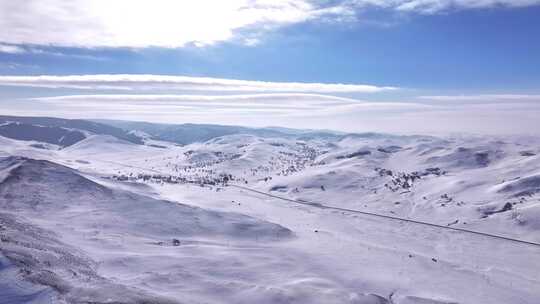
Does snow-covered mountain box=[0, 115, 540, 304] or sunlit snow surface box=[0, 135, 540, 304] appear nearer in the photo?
sunlit snow surface box=[0, 135, 540, 304]

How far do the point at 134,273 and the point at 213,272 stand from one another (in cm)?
1348

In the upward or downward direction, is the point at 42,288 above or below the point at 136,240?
above

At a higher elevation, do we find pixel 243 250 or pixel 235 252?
pixel 235 252

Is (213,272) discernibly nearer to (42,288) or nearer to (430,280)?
(42,288)

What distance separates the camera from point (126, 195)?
158 meters

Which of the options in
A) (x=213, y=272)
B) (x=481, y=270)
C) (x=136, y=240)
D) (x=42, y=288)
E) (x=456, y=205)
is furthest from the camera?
(x=456, y=205)

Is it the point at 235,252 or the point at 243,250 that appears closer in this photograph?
the point at 235,252

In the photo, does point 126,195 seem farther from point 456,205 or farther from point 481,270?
point 456,205

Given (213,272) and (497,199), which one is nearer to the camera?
(213,272)

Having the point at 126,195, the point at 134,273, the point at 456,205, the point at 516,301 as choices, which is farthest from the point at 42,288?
the point at 456,205

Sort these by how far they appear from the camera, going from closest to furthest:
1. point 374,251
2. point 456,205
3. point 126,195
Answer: point 374,251 < point 126,195 < point 456,205

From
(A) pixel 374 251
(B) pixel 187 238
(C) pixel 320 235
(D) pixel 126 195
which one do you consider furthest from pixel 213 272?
(D) pixel 126 195

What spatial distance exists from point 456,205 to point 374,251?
88.6 meters

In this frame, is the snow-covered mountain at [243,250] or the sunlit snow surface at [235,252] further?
the snow-covered mountain at [243,250]
